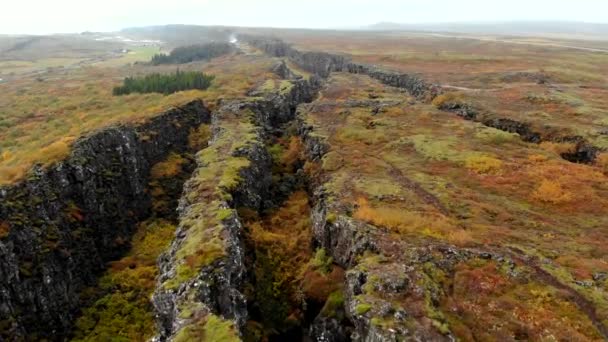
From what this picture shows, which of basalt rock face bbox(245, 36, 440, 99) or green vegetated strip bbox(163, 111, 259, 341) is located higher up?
basalt rock face bbox(245, 36, 440, 99)

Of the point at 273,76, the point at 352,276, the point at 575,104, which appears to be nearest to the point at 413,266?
the point at 352,276

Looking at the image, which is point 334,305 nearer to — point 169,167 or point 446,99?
point 169,167

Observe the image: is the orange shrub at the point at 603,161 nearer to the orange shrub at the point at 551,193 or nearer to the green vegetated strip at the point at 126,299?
the orange shrub at the point at 551,193

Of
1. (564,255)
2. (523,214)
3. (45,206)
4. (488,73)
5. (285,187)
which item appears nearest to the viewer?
(564,255)

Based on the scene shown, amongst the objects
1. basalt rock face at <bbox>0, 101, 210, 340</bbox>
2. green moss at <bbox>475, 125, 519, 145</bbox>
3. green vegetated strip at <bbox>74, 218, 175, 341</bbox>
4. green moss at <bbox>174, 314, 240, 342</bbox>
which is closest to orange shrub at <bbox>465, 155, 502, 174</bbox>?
green moss at <bbox>475, 125, 519, 145</bbox>

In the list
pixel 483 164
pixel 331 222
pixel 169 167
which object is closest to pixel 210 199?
pixel 331 222

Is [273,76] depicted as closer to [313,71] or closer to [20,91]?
[313,71]

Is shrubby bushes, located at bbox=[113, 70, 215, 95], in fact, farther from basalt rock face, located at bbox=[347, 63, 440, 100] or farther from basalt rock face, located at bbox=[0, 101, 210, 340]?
basalt rock face, located at bbox=[0, 101, 210, 340]
